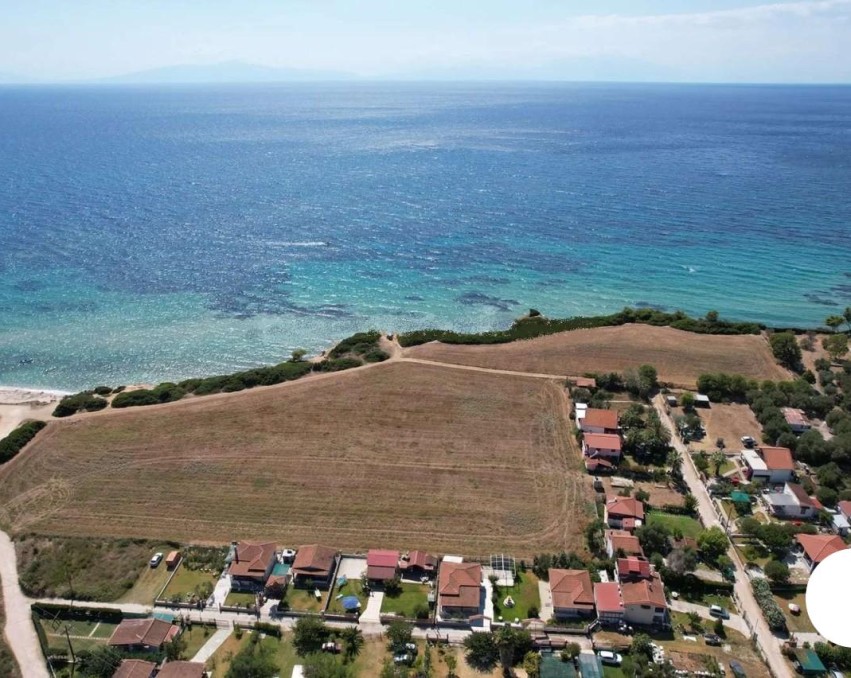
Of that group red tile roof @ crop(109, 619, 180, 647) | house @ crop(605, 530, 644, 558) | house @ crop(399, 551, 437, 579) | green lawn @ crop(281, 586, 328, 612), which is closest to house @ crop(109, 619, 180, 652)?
red tile roof @ crop(109, 619, 180, 647)

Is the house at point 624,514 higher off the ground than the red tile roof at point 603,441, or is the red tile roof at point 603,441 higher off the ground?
the red tile roof at point 603,441

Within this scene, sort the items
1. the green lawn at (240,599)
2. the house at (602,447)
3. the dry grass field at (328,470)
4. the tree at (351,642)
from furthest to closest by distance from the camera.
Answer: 1. the house at (602,447)
2. the dry grass field at (328,470)
3. the green lawn at (240,599)
4. the tree at (351,642)

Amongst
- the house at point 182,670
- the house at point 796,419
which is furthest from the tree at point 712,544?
the house at point 182,670

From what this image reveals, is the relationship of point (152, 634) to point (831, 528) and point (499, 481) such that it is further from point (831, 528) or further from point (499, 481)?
point (831, 528)

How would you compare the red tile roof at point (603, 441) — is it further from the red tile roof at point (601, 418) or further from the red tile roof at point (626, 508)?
the red tile roof at point (626, 508)

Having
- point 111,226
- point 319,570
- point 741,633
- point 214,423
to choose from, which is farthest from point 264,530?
point 111,226

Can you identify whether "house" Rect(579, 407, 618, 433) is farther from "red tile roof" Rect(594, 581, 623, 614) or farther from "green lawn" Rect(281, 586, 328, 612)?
"green lawn" Rect(281, 586, 328, 612)
